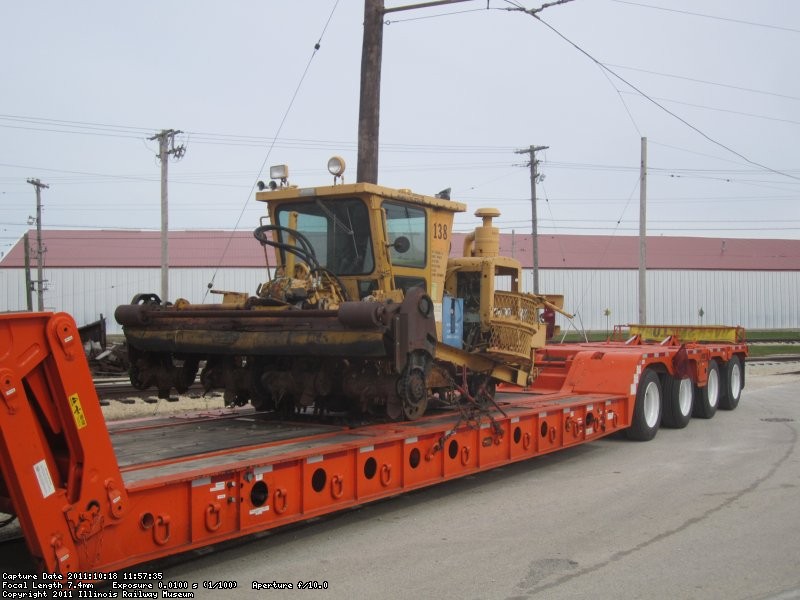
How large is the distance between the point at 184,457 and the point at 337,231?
8.98 ft

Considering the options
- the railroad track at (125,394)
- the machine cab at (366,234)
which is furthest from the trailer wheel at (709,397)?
the railroad track at (125,394)

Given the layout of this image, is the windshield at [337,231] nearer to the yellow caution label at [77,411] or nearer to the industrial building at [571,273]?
the yellow caution label at [77,411]

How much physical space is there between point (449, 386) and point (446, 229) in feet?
5.40

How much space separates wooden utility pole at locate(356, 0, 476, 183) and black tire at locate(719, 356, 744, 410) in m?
7.47

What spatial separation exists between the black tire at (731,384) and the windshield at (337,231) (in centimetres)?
959

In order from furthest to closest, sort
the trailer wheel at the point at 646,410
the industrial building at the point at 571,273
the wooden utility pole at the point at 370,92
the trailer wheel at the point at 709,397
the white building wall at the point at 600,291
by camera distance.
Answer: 1. the industrial building at the point at 571,273
2. the white building wall at the point at 600,291
3. the trailer wheel at the point at 709,397
4. the wooden utility pole at the point at 370,92
5. the trailer wheel at the point at 646,410

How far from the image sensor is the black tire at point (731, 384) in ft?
47.6

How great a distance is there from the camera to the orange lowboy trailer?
166 inches

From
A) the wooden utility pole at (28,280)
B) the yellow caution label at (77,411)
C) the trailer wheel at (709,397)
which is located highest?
the wooden utility pole at (28,280)

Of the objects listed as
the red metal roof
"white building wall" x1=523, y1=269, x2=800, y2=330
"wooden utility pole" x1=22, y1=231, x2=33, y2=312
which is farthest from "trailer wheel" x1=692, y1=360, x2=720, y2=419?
"white building wall" x1=523, y1=269, x2=800, y2=330

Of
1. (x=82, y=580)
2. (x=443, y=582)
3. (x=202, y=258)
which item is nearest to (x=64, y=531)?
(x=82, y=580)

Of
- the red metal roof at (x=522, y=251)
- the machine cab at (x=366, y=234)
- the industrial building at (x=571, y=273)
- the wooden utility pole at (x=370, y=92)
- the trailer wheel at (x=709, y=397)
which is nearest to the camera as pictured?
the machine cab at (x=366, y=234)

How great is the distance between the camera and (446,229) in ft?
27.1

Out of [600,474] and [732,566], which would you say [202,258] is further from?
[732,566]
